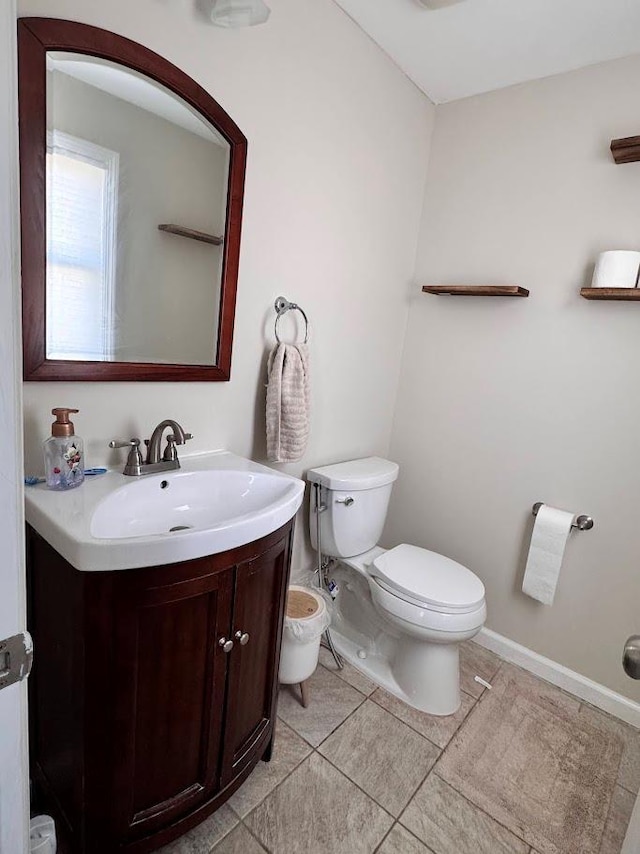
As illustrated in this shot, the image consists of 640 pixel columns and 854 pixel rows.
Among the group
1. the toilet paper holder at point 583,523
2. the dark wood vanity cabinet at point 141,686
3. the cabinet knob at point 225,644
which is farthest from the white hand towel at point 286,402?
the toilet paper holder at point 583,523

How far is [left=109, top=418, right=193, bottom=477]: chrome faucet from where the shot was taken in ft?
3.90

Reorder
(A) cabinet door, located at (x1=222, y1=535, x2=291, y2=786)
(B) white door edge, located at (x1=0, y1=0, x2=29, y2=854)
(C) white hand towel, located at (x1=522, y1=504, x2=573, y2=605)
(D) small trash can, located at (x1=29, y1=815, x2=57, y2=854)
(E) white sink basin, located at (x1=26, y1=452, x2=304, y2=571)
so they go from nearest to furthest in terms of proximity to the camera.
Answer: (B) white door edge, located at (x1=0, y1=0, x2=29, y2=854), (E) white sink basin, located at (x1=26, y1=452, x2=304, y2=571), (D) small trash can, located at (x1=29, y1=815, x2=57, y2=854), (A) cabinet door, located at (x1=222, y1=535, x2=291, y2=786), (C) white hand towel, located at (x1=522, y1=504, x2=573, y2=605)

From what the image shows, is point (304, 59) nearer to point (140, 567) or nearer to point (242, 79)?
point (242, 79)

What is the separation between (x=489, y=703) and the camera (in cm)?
178

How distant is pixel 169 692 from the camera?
99cm

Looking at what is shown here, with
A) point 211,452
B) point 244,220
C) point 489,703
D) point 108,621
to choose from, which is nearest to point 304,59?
point 244,220

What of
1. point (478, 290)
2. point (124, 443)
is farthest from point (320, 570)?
point (478, 290)

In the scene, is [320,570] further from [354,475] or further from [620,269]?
[620,269]

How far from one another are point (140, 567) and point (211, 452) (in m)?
0.66

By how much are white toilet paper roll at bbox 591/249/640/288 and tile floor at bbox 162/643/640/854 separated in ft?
5.34

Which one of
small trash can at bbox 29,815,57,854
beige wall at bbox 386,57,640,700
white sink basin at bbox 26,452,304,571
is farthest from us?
beige wall at bbox 386,57,640,700

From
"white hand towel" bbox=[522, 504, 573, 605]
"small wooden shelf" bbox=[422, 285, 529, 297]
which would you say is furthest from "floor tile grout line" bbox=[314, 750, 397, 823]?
"small wooden shelf" bbox=[422, 285, 529, 297]

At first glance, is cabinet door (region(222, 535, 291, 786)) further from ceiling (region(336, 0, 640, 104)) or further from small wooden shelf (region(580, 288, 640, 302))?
ceiling (region(336, 0, 640, 104))

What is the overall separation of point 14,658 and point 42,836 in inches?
32.0
